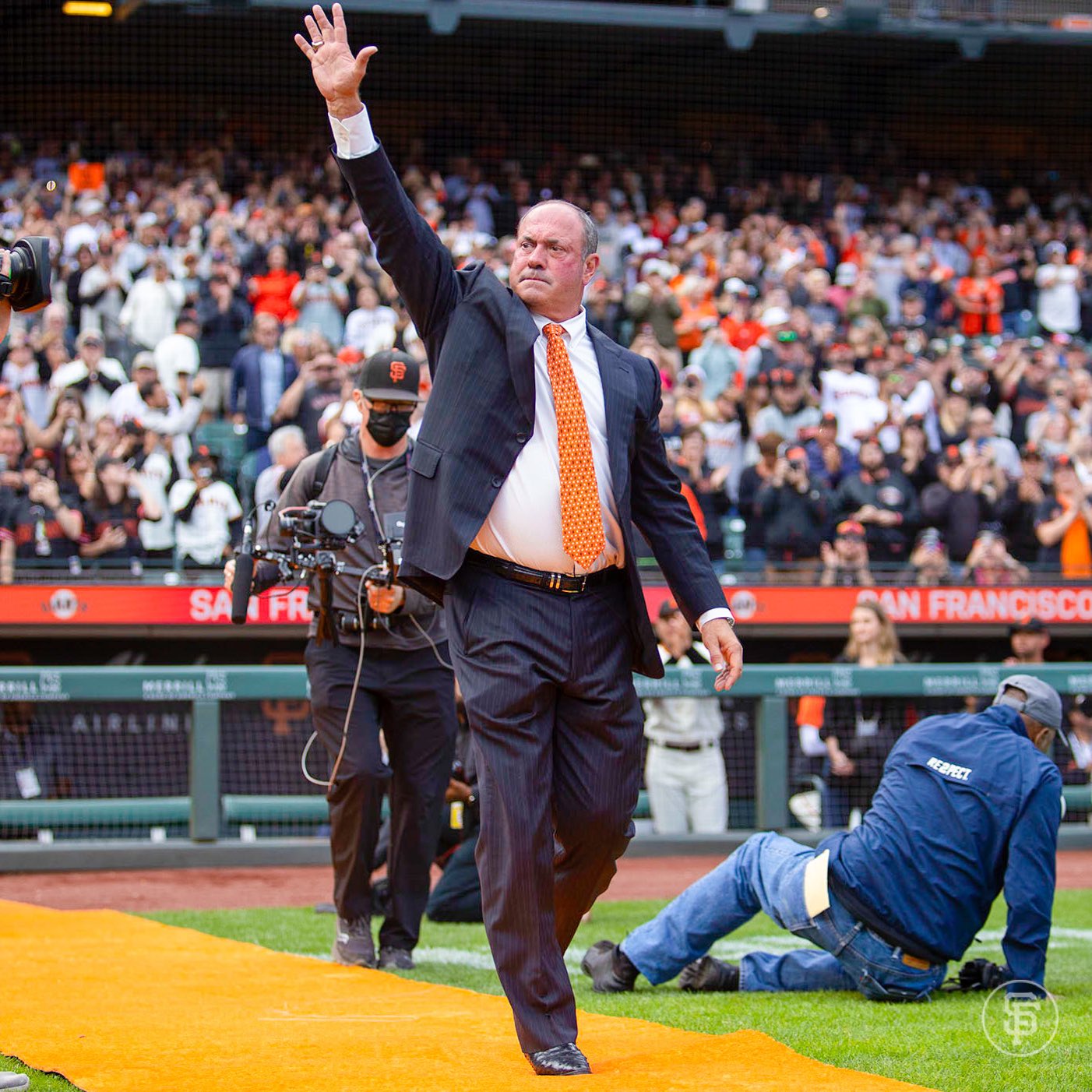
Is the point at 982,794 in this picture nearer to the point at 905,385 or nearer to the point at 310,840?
the point at 310,840

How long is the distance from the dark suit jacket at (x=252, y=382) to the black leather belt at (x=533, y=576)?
961 centimetres

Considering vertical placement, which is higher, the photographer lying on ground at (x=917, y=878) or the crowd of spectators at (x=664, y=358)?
the crowd of spectators at (x=664, y=358)

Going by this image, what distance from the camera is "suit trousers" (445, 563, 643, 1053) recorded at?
12.7 ft

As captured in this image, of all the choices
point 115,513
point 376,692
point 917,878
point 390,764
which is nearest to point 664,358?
point 115,513

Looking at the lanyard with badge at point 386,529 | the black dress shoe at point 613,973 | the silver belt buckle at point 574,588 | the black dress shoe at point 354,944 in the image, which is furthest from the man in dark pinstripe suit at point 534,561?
the black dress shoe at point 354,944

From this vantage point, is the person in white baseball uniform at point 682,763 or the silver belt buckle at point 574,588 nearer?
the silver belt buckle at point 574,588

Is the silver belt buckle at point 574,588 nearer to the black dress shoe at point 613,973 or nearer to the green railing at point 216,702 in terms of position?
the black dress shoe at point 613,973

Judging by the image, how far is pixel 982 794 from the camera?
512 cm

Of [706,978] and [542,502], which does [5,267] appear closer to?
[542,502]

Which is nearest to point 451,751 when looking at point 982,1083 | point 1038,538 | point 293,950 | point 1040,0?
point 293,950

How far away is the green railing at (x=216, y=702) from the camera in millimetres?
9469

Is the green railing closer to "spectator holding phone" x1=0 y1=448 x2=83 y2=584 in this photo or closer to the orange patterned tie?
"spectator holding phone" x1=0 y1=448 x2=83 y2=584

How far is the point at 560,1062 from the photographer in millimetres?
3754

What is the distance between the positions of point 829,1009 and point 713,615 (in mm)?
1667
